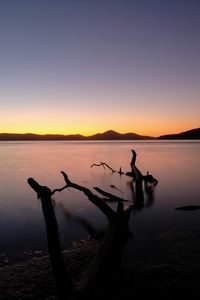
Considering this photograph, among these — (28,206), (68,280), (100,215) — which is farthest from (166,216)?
(68,280)

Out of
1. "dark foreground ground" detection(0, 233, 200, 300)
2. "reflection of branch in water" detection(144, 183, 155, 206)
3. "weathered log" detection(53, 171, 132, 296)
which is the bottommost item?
"reflection of branch in water" detection(144, 183, 155, 206)

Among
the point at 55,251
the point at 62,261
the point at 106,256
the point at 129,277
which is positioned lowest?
the point at 129,277

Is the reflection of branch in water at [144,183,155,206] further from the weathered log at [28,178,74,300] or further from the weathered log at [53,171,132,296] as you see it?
the weathered log at [28,178,74,300]

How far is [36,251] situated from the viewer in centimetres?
1261

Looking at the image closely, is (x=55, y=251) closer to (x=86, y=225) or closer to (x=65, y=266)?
(x=65, y=266)

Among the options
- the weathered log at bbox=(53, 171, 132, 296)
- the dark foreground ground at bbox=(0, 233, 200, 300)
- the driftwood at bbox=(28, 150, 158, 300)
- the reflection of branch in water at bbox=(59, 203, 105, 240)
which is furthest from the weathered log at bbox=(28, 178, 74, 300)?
the reflection of branch in water at bbox=(59, 203, 105, 240)

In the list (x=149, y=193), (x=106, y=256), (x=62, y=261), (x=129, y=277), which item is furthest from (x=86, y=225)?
(x=149, y=193)

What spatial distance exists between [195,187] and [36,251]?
21.1 m

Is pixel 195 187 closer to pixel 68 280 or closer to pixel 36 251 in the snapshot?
pixel 36 251

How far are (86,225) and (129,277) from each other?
704cm

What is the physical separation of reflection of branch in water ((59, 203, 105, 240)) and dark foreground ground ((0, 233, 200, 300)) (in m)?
2.08

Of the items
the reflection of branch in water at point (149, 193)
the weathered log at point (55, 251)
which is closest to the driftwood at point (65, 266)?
the weathered log at point (55, 251)

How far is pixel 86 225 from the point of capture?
16.5m

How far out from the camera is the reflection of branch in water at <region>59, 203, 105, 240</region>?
14.4m
